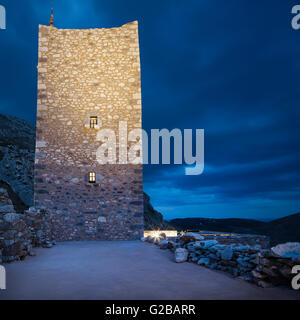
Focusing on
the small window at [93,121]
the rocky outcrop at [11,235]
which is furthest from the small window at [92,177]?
the rocky outcrop at [11,235]

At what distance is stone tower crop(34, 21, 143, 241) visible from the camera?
332 inches

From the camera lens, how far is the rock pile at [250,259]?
9.95ft

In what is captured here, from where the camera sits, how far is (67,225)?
27.3 feet

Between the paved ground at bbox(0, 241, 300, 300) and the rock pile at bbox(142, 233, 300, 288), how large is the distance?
0.53ft

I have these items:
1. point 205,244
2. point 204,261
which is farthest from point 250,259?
point 205,244

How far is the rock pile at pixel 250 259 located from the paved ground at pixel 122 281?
162mm

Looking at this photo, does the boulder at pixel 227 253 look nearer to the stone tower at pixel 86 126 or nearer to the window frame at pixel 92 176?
the stone tower at pixel 86 126

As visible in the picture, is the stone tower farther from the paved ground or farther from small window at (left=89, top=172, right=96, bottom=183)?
the paved ground

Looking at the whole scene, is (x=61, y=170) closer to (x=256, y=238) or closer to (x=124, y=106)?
(x=124, y=106)

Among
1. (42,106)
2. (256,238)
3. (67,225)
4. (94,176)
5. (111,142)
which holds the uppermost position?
(42,106)

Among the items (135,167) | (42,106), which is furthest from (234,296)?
(42,106)

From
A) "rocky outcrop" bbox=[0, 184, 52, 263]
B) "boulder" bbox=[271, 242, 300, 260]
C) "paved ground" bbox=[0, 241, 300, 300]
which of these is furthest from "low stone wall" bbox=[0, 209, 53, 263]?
"boulder" bbox=[271, 242, 300, 260]

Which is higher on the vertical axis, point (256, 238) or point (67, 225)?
point (67, 225)
